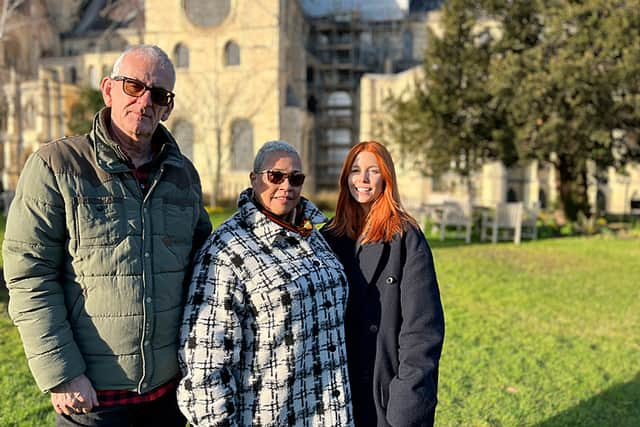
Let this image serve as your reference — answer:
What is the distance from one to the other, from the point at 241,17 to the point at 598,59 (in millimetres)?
21490

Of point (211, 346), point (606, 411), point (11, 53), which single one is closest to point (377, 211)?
point (211, 346)

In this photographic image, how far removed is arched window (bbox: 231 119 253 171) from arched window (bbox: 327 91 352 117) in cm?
781

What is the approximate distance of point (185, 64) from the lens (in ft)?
108

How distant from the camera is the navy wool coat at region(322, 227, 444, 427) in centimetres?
242

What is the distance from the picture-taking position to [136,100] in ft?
7.06

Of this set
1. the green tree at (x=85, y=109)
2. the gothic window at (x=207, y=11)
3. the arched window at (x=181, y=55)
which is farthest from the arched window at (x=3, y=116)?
the gothic window at (x=207, y=11)

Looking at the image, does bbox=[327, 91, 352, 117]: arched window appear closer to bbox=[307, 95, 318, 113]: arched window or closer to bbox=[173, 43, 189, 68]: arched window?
bbox=[307, 95, 318, 113]: arched window

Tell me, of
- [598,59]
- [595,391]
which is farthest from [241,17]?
[595,391]

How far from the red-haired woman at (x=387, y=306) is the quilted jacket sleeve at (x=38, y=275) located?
1.30 metres

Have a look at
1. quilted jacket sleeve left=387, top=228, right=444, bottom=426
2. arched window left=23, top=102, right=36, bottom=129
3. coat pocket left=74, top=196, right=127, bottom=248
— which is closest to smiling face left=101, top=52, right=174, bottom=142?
coat pocket left=74, top=196, right=127, bottom=248

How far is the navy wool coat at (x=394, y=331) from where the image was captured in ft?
7.93

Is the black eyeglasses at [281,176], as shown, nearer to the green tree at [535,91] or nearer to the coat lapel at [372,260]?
the coat lapel at [372,260]

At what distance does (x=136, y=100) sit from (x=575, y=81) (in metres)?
16.4

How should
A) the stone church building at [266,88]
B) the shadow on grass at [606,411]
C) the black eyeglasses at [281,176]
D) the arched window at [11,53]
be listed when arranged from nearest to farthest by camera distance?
the black eyeglasses at [281,176] < the shadow on grass at [606,411] < the stone church building at [266,88] < the arched window at [11,53]
